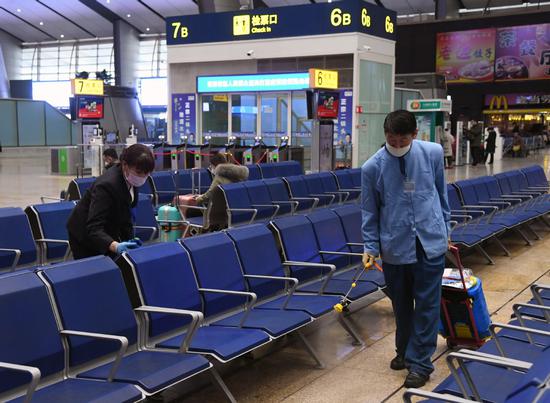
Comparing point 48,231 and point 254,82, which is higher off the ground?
point 254,82

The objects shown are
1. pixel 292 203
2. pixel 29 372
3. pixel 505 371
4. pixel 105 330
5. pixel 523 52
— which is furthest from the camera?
pixel 523 52

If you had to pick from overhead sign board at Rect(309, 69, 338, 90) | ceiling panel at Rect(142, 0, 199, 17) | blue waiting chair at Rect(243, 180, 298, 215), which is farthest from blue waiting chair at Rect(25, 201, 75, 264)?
ceiling panel at Rect(142, 0, 199, 17)

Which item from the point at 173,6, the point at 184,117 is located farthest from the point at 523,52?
the point at 173,6

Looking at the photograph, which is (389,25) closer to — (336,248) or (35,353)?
(336,248)

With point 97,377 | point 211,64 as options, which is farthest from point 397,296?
point 211,64

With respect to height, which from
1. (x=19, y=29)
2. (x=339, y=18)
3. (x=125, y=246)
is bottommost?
(x=125, y=246)

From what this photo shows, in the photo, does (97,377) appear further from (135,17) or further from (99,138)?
(135,17)

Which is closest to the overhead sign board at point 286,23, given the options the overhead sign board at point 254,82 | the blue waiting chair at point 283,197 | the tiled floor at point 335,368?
the overhead sign board at point 254,82

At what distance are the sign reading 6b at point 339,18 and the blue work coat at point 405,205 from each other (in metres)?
15.0

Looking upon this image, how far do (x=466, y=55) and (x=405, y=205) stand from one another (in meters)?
30.8

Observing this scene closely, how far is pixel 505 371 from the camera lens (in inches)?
124

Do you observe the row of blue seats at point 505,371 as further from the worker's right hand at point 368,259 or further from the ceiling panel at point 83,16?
the ceiling panel at point 83,16

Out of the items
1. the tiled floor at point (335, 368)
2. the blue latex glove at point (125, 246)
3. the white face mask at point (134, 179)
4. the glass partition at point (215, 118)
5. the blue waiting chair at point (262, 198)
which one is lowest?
the tiled floor at point (335, 368)

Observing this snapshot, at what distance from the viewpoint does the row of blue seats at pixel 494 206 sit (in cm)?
750
